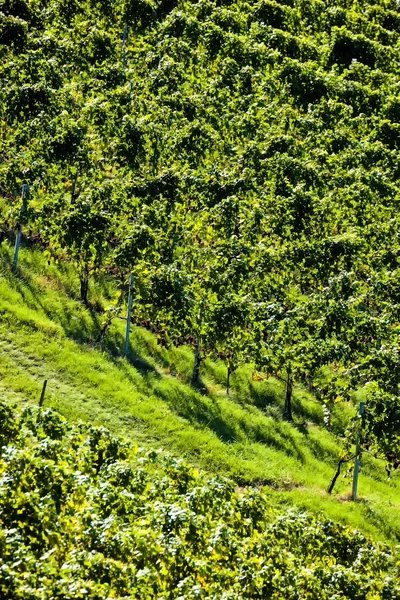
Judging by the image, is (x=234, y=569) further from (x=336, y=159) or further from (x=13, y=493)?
(x=336, y=159)

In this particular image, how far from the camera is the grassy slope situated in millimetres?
20469

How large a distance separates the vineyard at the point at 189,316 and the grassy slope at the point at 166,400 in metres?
0.08

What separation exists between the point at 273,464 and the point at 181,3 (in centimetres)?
3122

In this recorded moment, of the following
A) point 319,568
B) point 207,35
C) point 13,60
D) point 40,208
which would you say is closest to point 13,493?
point 319,568

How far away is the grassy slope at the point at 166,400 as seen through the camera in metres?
20.5

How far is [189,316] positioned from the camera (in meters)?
22.8

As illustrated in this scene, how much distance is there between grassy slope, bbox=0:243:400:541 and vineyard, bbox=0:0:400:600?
0.26ft

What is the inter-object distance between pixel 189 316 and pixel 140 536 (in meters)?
10.9

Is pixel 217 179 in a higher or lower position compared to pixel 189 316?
higher

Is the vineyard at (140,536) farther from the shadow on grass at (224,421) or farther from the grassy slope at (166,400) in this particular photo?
the shadow on grass at (224,421)

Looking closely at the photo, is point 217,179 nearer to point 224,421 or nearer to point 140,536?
point 224,421

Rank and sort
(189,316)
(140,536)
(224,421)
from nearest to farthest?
(140,536) → (224,421) → (189,316)

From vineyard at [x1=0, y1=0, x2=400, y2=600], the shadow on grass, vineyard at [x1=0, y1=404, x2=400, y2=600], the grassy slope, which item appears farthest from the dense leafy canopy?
vineyard at [x1=0, y1=404, x2=400, y2=600]

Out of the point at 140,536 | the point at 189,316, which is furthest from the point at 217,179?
the point at 140,536
